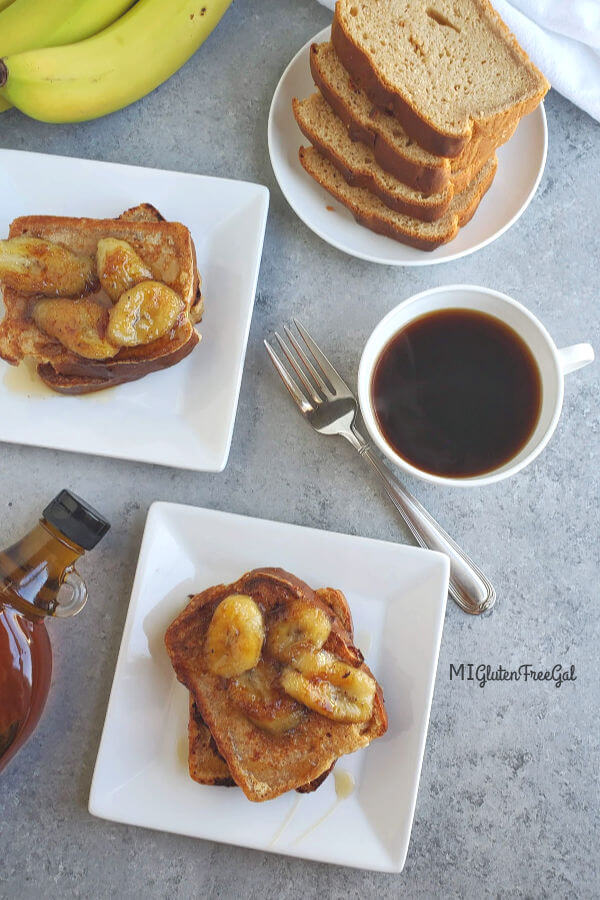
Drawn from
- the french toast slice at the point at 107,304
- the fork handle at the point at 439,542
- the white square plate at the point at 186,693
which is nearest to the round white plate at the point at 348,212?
the french toast slice at the point at 107,304

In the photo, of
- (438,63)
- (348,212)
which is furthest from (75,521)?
(438,63)

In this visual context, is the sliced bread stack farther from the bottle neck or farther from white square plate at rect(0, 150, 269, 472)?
the bottle neck

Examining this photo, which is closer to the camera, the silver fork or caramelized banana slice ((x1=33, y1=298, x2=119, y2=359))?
caramelized banana slice ((x1=33, y1=298, x2=119, y2=359))

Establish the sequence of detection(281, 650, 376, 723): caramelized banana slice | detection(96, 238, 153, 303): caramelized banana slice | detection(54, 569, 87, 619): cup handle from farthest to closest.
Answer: detection(54, 569, 87, 619): cup handle → detection(96, 238, 153, 303): caramelized banana slice → detection(281, 650, 376, 723): caramelized banana slice

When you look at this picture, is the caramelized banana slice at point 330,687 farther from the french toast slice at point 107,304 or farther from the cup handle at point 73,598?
the french toast slice at point 107,304

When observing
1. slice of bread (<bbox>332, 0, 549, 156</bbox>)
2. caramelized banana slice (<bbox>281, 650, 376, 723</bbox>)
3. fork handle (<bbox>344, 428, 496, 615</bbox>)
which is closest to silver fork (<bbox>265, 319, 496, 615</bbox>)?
fork handle (<bbox>344, 428, 496, 615</bbox>)

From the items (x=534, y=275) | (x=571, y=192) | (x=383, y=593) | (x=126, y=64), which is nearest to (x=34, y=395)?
(x=126, y=64)
